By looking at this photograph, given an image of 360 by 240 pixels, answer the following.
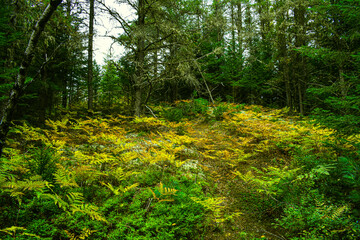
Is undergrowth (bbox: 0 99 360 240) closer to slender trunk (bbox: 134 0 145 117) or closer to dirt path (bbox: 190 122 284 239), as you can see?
dirt path (bbox: 190 122 284 239)

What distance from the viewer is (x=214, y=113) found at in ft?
33.4

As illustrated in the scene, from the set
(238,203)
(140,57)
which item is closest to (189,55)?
(140,57)

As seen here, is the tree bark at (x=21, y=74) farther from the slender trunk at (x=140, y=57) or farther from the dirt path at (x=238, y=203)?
the slender trunk at (x=140, y=57)

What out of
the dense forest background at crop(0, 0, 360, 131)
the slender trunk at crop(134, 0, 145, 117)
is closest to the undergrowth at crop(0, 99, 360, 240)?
the dense forest background at crop(0, 0, 360, 131)

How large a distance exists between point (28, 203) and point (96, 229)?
1189 millimetres

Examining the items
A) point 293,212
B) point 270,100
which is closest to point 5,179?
point 293,212

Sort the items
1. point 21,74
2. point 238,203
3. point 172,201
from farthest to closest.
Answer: point 238,203 → point 172,201 → point 21,74

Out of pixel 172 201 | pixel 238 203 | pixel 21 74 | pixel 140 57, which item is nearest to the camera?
pixel 21 74

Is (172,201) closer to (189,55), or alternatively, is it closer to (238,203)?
(238,203)

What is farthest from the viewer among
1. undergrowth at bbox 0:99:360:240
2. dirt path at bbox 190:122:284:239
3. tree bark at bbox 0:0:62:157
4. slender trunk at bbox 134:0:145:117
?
slender trunk at bbox 134:0:145:117

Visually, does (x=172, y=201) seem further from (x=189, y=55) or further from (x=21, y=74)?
(x=189, y=55)

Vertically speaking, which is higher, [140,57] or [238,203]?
[140,57]

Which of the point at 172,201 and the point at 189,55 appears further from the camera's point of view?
the point at 189,55

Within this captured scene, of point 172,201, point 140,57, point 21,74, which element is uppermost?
point 140,57
